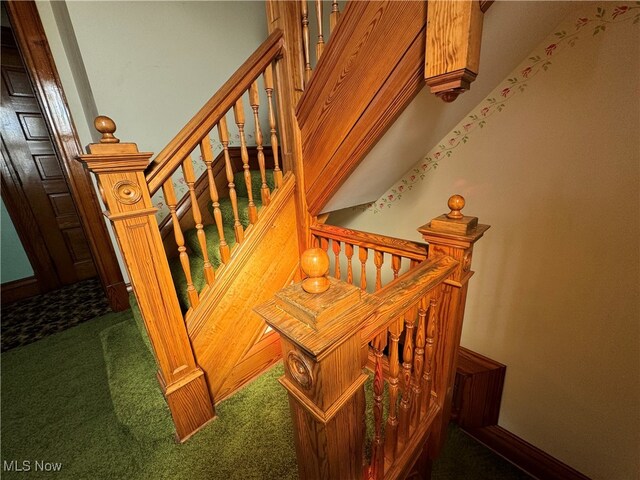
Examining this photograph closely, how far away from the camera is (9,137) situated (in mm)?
2484

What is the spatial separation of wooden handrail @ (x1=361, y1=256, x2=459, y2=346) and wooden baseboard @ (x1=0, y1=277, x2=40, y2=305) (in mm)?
3848

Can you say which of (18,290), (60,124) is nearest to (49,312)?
(18,290)

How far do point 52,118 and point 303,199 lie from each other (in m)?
1.83

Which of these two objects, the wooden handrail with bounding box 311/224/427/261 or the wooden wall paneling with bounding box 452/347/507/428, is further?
the wooden wall paneling with bounding box 452/347/507/428

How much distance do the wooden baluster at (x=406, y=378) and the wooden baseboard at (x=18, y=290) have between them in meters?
3.83

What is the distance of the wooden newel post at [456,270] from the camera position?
2.87 feet

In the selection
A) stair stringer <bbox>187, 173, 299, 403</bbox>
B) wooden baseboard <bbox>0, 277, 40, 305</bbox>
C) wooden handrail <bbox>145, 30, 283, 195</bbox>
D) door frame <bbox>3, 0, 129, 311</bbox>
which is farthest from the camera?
wooden baseboard <bbox>0, 277, 40, 305</bbox>

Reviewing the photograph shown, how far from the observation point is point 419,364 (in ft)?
3.04

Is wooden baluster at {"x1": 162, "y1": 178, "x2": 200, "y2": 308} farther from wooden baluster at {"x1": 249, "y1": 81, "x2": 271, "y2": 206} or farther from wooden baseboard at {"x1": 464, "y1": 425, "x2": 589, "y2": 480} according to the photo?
wooden baseboard at {"x1": 464, "y1": 425, "x2": 589, "y2": 480}

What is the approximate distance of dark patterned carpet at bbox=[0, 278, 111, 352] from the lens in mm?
2174

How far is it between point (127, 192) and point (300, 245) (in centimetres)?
87
